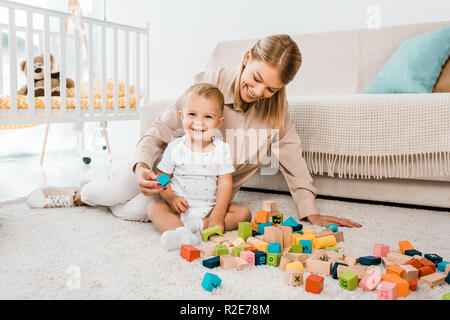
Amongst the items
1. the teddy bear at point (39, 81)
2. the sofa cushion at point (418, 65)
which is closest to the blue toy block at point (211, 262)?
the sofa cushion at point (418, 65)

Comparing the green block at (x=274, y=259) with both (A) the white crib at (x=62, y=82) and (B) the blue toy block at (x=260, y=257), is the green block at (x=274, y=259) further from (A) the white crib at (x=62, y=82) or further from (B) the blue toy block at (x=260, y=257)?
(A) the white crib at (x=62, y=82)

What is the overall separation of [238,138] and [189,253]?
1.73 feet

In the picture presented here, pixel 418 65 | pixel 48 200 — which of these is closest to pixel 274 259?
pixel 48 200

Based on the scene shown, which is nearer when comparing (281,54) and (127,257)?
(127,257)

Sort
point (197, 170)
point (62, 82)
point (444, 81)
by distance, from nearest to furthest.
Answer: point (197, 170) → point (444, 81) → point (62, 82)

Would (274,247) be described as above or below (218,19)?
below

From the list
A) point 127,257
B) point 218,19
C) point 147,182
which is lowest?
point 127,257

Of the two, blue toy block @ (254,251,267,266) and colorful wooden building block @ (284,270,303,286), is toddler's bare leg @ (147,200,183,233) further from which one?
colorful wooden building block @ (284,270,303,286)

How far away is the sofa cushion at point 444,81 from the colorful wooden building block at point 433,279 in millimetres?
1112

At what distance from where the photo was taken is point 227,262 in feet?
2.88

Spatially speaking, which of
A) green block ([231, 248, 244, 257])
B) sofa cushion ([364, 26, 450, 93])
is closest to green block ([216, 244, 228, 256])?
green block ([231, 248, 244, 257])

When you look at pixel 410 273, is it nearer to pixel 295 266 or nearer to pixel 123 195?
pixel 295 266

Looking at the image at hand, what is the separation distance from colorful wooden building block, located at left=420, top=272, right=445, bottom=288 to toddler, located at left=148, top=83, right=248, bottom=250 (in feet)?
1.78

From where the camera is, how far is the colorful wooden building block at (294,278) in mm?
791
